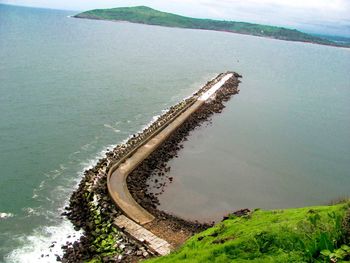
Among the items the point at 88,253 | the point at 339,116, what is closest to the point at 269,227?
the point at 88,253

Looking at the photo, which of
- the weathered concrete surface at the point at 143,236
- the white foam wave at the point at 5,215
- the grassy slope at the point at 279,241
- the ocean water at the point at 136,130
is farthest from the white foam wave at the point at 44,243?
the grassy slope at the point at 279,241

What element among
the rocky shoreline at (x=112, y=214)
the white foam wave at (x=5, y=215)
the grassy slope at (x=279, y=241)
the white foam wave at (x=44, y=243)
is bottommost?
the white foam wave at (x=44, y=243)

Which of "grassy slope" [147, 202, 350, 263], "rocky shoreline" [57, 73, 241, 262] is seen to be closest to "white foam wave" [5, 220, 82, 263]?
"rocky shoreline" [57, 73, 241, 262]

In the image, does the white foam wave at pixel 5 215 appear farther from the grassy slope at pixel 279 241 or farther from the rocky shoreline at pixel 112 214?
the grassy slope at pixel 279 241

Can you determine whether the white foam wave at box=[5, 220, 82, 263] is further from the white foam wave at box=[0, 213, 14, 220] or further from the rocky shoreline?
the white foam wave at box=[0, 213, 14, 220]

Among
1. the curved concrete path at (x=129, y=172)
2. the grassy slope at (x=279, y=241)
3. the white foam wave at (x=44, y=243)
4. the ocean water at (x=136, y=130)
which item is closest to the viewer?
the grassy slope at (x=279, y=241)

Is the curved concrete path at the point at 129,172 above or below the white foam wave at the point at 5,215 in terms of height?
above

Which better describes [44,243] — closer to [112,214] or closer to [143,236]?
[112,214]
